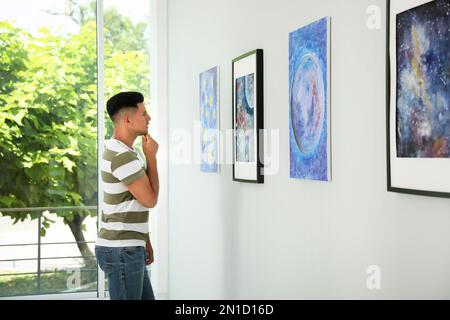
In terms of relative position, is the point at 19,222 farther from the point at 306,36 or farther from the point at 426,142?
the point at 426,142

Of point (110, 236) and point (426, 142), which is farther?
point (110, 236)

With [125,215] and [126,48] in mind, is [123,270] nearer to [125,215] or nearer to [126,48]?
[125,215]

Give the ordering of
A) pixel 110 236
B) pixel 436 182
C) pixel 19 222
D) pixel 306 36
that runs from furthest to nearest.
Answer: pixel 19 222 → pixel 110 236 → pixel 306 36 → pixel 436 182

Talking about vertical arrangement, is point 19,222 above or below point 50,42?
below

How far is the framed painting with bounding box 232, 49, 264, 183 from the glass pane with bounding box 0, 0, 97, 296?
201 centimetres

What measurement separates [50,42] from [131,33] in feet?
1.96

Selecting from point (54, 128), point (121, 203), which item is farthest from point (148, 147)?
point (54, 128)

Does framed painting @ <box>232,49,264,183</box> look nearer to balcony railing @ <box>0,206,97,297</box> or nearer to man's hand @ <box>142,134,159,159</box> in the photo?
man's hand @ <box>142,134,159,159</box>

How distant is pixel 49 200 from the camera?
4.94 metres

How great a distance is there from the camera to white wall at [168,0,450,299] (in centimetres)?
195

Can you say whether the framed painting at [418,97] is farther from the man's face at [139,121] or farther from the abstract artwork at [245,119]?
the man's face at [139,121]

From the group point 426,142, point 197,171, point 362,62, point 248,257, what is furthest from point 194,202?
point 426,142

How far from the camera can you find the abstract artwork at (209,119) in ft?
12.0
